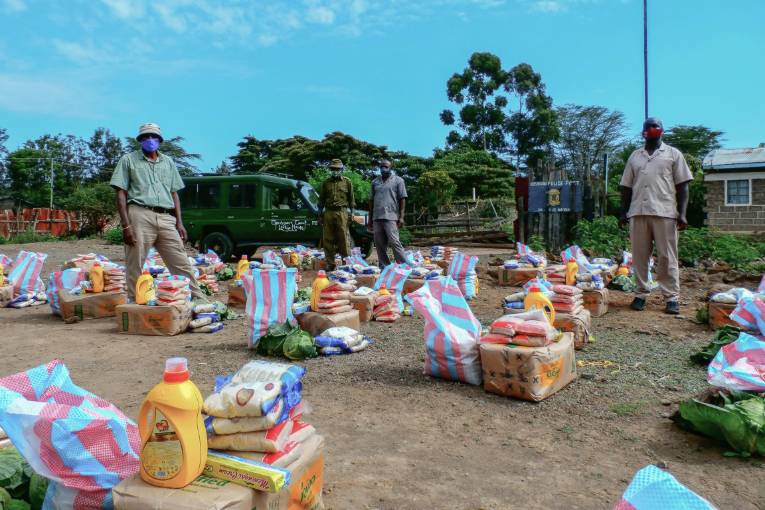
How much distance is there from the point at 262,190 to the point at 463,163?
653 inches

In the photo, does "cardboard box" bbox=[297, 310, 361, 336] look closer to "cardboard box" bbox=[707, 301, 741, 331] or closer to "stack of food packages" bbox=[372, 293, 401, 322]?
"stack of food packages" bbox=[372, 293, 401, 322]

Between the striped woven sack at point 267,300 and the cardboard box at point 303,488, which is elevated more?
the striped woven sack at point 267,300

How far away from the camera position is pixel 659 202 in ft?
19.7

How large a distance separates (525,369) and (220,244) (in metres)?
10.8

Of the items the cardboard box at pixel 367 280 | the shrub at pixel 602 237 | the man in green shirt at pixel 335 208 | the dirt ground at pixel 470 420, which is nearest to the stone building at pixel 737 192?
the shrub at pixel 602 237

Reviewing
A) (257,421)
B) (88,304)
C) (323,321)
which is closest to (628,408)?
(257,421)

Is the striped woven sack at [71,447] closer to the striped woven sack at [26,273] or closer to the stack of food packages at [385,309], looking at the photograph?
the stack of food packages at [385,309]

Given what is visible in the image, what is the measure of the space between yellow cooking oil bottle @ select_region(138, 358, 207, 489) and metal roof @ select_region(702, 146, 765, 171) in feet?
61.6

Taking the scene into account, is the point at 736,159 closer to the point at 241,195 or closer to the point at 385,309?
the point at 241,195

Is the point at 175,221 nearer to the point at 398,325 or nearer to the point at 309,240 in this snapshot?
the point at 398,325

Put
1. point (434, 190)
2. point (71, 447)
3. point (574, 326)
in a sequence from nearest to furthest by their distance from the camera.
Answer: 1. point (71, 447)
2. point (574, 326)
3. point (434, 190)

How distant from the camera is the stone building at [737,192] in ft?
54.7

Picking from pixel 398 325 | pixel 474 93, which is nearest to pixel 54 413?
pixel 398 325

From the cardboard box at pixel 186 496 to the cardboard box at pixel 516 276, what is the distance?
23.4 ft
